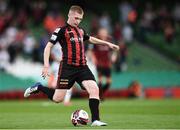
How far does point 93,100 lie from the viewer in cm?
1370

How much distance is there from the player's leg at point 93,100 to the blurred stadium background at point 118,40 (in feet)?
50.2

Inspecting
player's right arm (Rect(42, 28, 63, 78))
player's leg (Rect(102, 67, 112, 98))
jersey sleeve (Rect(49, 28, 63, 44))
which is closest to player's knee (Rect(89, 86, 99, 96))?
player's right arm (Rect(42, 28, 63, 78))

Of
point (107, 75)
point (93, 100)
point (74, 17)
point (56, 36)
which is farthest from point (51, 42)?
point (107, 75)

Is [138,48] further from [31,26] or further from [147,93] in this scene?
[31,26]

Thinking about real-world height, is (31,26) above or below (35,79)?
above

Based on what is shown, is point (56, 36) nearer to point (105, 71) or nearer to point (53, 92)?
point (53, 92)

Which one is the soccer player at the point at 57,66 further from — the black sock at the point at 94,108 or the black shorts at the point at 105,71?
the black sock at the point at 94,108

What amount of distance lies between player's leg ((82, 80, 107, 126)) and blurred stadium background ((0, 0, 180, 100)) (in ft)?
50.2

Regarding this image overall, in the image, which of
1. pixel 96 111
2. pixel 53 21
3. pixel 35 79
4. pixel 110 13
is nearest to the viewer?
pixel 96 111

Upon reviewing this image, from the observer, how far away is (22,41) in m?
30.6

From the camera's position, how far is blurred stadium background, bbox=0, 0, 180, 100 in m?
29.8

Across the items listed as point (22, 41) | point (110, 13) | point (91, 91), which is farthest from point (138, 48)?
point (91, 91)

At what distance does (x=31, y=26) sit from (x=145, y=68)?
19.9ft

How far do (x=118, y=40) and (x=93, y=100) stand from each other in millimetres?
18488
